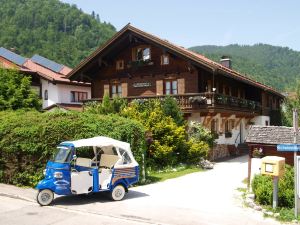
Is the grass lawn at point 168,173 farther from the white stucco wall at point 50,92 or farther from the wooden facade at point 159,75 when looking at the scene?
the white stucco wall at point 50,92

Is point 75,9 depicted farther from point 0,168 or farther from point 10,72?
point 0,168

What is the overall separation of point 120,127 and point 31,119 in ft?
11.2

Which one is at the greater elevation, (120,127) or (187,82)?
(187,82)

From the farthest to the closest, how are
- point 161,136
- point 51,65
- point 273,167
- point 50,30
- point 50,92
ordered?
point 50,30
point 51,65
point 50,92
point 161,136
point 273,167

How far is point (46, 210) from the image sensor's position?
481 inches

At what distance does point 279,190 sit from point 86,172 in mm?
6021

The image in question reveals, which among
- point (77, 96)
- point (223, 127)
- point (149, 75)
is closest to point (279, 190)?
point (223, 127)

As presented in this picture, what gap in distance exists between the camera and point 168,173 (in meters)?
20.1

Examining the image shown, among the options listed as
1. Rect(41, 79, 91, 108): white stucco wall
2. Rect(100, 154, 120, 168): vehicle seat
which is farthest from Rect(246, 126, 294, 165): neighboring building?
Rect(41, 79, 91, 108): white stucco wall

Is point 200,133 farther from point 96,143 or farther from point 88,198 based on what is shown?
point 96,143

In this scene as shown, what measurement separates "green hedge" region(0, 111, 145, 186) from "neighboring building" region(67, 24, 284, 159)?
10.7m

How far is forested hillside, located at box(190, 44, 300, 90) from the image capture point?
91000mm

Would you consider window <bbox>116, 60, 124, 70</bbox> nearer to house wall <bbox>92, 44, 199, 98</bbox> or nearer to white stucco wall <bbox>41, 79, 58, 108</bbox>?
house wall <bbox>92, 44, 199, 98</bbox>

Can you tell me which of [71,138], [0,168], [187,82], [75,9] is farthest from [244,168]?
[75,9]
